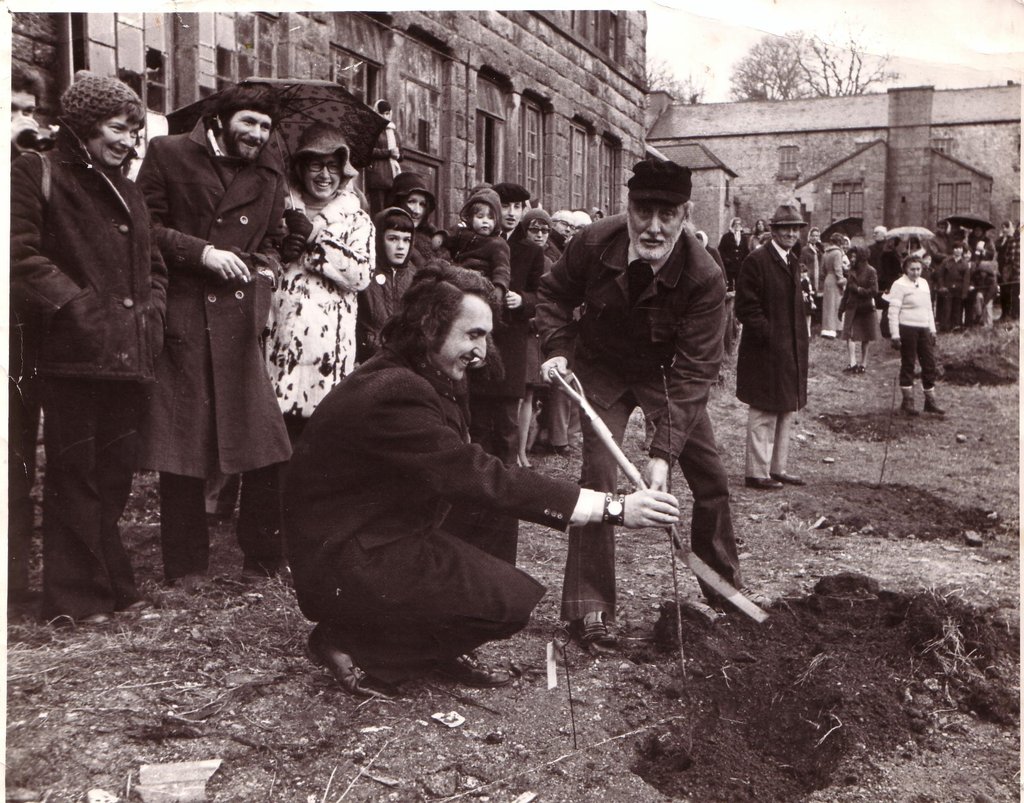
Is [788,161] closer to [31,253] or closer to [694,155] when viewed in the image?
[694,155]

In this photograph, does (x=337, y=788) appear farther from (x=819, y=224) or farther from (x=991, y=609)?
(x=819, y=224)

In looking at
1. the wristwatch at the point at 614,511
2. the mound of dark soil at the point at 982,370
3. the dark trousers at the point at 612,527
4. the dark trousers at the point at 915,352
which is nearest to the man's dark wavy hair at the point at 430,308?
the wristwatch at the point at 614,511

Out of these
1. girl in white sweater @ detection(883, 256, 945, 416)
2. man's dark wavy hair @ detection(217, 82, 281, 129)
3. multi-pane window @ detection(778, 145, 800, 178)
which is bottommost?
girl in white sweater @ detection(883, 256, 945, 416)

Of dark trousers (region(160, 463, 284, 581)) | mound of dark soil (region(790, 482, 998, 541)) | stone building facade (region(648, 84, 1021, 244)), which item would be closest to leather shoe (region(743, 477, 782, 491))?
mound of dark soil (region(790, 482, 998, 541))

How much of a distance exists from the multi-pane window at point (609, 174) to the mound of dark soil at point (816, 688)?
34.8 ft

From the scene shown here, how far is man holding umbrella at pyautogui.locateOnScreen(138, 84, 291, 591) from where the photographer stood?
4141 millimetres

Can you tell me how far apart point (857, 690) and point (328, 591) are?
1857 mm

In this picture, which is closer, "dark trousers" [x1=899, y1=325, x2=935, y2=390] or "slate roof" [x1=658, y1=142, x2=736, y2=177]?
"dark trousers" [x1=899, y1=325, x2=935, y2=390]

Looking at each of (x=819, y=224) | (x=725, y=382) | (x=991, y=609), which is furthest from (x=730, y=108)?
(x=991, y=609)

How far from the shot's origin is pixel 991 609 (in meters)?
4.33

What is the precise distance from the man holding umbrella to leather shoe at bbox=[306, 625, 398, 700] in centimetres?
103

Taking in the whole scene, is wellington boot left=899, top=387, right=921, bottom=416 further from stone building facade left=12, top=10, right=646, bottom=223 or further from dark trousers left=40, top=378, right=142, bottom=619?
dark trousers left=40, top=378, right=142, bottom=619

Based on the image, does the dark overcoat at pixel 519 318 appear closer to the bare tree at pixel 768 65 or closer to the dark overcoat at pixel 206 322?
the bare tree at pixel 768 65

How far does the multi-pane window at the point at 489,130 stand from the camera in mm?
10891
